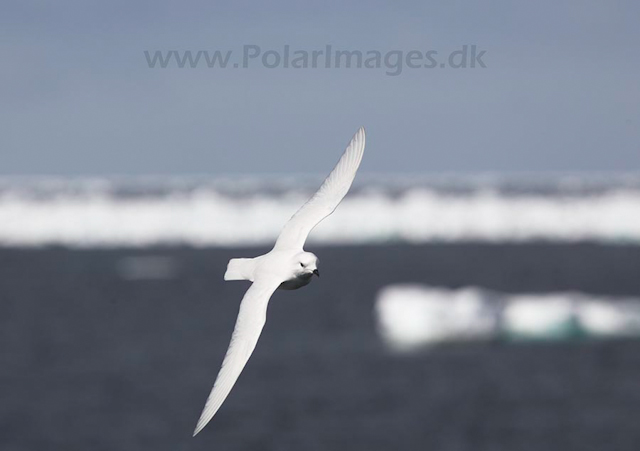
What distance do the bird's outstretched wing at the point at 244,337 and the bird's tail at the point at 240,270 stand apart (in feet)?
0.87

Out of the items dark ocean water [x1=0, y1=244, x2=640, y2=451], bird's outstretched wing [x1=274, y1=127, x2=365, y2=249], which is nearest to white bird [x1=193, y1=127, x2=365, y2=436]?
bird's outstretched wing [x1=274, y1=127, x2=365, y2=249]

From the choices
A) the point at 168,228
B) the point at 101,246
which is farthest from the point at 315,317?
the point at 101,246

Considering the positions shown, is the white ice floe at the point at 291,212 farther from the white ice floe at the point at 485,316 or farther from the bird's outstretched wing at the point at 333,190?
the bird's outstretched wing at the point at 333,190

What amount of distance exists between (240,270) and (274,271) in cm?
60

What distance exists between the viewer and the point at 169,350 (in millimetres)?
58656

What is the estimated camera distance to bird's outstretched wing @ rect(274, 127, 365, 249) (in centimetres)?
1427

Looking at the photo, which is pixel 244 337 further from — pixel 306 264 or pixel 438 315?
pixel 438 315

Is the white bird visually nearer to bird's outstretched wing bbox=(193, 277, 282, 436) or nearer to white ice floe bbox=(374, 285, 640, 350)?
bird's outstretched wing bbox=(193, 277, 282, 436)

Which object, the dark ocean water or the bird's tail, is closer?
the bird's tail

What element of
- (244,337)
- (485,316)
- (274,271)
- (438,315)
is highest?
(485,316)

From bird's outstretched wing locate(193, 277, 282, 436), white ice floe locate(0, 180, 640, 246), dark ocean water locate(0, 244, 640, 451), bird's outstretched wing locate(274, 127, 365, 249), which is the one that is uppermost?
white ice floe locate(0, 180, 640, 246)

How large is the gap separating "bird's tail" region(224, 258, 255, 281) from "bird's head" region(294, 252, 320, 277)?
0.64 m

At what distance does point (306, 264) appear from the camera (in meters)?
12.8

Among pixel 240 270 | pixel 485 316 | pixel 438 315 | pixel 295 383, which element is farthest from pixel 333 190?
pixel 295 383
